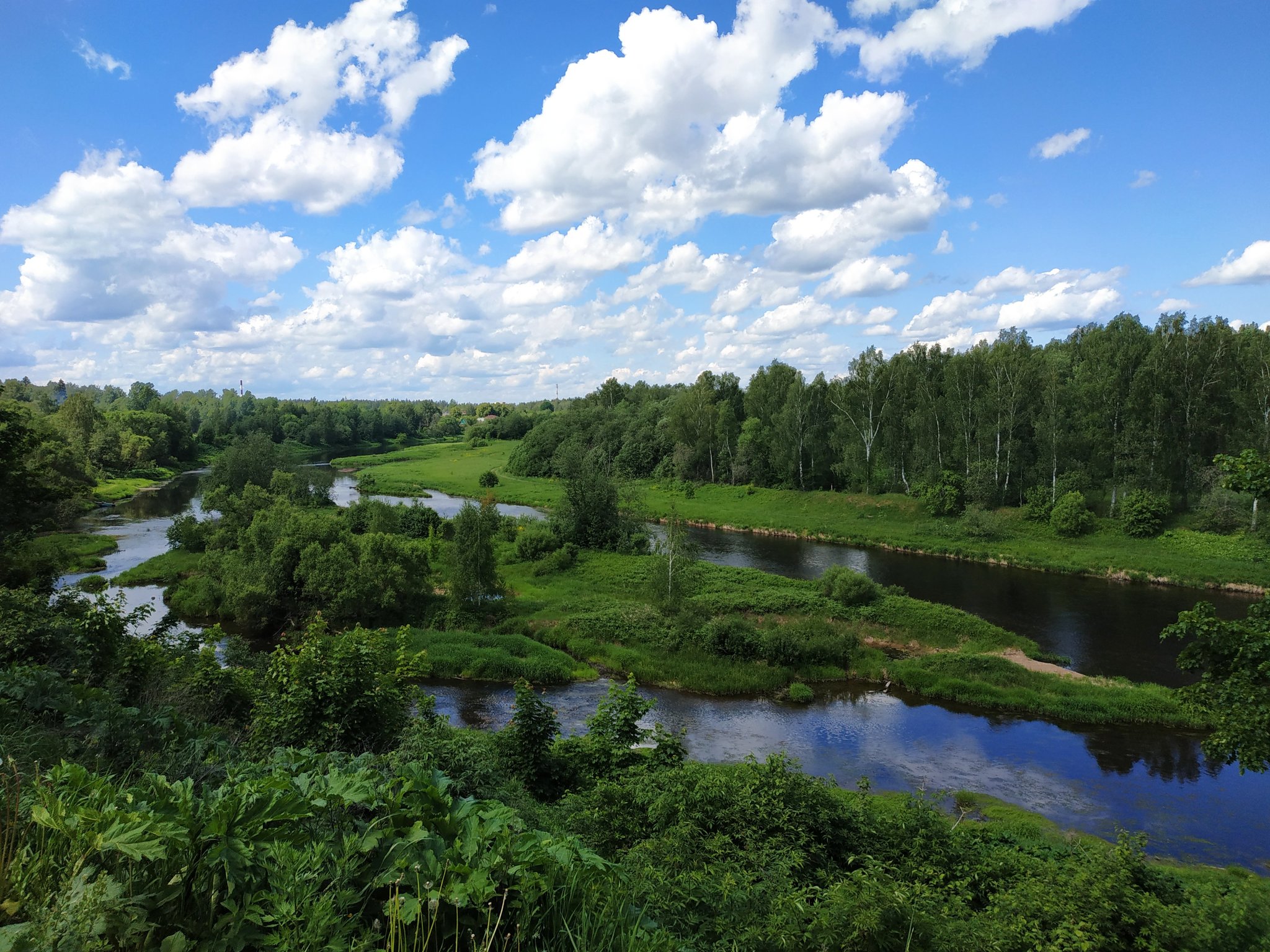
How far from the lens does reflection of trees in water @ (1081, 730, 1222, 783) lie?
21875 mm

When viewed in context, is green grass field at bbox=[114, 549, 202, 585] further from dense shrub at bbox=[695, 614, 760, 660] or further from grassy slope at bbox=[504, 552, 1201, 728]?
dense shrub at bbox=[695, 614, 760, 660]

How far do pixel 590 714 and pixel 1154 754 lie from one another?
19.5m

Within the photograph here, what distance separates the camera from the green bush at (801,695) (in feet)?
89.3

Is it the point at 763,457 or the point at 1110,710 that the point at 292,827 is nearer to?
the point at 1110,710

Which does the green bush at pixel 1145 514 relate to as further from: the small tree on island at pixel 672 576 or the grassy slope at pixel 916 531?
the small tree on island at pixel 672 576

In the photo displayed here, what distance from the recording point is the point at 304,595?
33.7m

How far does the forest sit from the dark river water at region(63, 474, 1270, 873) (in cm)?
112

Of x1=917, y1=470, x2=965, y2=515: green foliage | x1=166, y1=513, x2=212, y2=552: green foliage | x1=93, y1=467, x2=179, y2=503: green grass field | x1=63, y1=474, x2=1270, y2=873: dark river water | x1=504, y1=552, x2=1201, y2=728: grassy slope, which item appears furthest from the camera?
x1=93, y1=467, x2=179, y2=503: green grass field

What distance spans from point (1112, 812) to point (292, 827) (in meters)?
23.1

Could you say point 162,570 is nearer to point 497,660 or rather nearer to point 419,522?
point 419,522

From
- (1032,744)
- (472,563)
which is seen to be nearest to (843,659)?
(1032,744)

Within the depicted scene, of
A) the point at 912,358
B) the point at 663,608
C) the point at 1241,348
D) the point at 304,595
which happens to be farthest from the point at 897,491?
the point at 304,595

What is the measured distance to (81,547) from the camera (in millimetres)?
47562

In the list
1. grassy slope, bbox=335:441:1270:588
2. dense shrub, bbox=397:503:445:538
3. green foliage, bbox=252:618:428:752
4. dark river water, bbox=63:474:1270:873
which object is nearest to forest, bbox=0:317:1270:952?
green foliage, bbox=252:618:428:752
